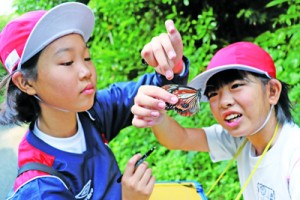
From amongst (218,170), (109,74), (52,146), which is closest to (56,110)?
(52,146)

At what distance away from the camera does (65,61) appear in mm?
1053

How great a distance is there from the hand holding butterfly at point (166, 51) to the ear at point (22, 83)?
1.02 feet

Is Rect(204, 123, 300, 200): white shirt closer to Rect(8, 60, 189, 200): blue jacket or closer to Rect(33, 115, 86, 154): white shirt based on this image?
Rect(8, 60, 189, 200): blue jacket

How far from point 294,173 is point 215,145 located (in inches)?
15.6

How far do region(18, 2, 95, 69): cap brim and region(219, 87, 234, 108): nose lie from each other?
53 cm

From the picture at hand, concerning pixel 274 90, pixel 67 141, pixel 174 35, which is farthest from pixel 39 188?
pixel 274 90

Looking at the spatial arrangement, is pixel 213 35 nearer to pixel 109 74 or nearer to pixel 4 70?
pixel 109 74

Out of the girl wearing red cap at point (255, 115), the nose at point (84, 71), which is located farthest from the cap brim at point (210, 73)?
the nose at point (84, 71)

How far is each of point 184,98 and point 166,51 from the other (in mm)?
130

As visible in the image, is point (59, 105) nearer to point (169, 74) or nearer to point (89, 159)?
point (89, 159)

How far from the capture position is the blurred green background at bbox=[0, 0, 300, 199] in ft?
9.16

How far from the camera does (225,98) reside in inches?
54.7

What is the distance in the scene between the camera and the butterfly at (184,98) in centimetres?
108

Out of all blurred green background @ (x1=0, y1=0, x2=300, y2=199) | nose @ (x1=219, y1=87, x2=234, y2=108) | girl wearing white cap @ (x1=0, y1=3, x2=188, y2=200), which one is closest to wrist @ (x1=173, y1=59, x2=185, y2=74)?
girl wearing white cap @ (x1=0, y1=3, x2=188, y2=200)
